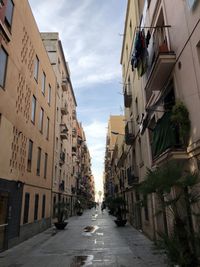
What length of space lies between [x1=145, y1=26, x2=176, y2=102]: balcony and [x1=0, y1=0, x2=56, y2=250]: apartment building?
7.24 m

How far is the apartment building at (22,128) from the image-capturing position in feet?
43.1

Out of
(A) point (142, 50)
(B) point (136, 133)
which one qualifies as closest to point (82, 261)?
(A) point (142, 50)

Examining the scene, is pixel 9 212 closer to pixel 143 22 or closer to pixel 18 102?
pixel 18 102

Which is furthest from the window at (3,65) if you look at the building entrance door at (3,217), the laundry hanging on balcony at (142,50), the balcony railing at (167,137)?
the balcony railing at (167,137)

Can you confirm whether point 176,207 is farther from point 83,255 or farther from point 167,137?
point 83,255

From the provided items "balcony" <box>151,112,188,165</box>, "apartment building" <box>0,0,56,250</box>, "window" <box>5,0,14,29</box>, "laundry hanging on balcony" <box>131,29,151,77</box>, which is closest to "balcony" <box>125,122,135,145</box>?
"apartment building" <box>0,0,56,250</box>

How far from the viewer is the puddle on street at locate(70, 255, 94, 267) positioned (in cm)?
925

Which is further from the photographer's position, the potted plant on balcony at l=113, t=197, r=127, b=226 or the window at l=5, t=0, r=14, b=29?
the potted plant on balcony at l=113, t=197, r=127, b=226

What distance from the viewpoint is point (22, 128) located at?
16.2 m

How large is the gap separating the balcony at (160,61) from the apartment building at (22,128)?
7.24 m

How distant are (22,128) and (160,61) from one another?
10109mm

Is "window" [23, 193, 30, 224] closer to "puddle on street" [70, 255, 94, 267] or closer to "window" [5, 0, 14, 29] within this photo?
"puddle on street" [70, 255, 94, 267]

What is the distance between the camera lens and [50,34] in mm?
32156

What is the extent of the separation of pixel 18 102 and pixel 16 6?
575 centimetres
